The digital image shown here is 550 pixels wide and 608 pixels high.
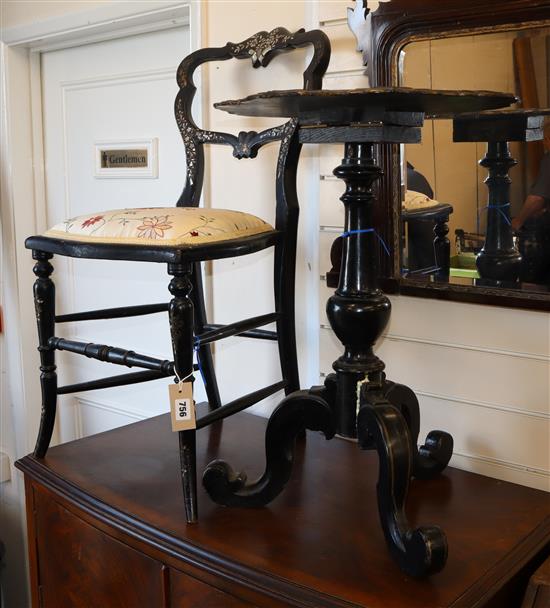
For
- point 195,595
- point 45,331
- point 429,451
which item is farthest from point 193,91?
point 195,595

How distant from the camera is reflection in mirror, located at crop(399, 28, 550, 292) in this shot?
119 centimetres

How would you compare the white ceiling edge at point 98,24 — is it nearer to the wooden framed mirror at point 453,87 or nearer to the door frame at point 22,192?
the door frame at point 22,192

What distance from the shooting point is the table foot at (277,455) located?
3.86 ft

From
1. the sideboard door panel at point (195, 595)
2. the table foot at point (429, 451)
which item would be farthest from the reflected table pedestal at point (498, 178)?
the sideboard door panel at point (195, 595)

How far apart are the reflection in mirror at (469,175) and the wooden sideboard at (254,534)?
1.28ft

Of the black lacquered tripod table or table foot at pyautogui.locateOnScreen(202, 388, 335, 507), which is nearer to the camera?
the black lacquered tripod table

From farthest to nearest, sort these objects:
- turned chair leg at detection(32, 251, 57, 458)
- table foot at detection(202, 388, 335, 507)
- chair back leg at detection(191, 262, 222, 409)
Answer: chair back leg at detection(191, 262, 222, 409), turned chair leg at detection(32, 251, 57, 458), table foot at detection(202, 388, 335, 507)

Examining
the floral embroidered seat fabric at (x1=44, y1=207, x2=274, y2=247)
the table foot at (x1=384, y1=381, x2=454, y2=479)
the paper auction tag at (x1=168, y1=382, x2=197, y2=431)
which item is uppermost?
the floral embroidered seat fabric at (x1=44, y1=207, x2=274, y2=247)

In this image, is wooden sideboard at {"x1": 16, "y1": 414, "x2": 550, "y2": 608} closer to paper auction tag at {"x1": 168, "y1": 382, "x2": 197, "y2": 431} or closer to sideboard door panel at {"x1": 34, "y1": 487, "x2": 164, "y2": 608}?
sideboard door panel at {"x1": 34, "y1": 487, "x2": 164, "y2": 608}

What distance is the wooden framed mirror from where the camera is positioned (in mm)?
1194

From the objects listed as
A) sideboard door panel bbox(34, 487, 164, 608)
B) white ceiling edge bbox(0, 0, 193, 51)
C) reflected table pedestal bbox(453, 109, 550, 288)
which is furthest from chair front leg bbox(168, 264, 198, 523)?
white ceiling edge bbox(0, 0, 193, 51)

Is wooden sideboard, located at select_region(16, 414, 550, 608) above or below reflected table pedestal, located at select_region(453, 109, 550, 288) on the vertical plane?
below

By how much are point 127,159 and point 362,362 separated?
123 cm

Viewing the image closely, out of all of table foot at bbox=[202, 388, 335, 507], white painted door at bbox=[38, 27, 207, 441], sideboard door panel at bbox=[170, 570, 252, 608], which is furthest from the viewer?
white painted door at bbox=[38, 27, 207, 441]
